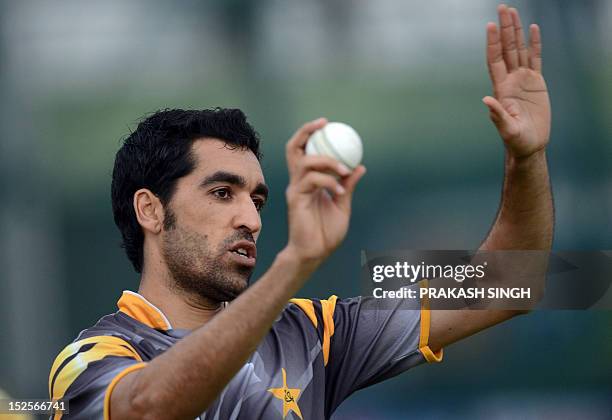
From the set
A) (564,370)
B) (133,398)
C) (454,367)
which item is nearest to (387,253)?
(454,367)

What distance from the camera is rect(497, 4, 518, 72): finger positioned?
2111 millimetres

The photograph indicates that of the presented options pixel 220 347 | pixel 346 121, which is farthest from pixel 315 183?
pixel 346 121

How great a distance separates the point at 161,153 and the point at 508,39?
91 cm

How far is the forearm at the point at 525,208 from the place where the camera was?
2197 mm

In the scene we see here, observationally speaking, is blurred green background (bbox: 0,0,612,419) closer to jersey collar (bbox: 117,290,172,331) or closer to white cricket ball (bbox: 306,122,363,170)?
jersey collar (bbox: 117,290,172,331)

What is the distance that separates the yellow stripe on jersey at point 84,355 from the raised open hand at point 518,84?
95cm

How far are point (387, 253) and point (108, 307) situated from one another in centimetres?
115

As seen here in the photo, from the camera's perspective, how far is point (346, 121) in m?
4.06

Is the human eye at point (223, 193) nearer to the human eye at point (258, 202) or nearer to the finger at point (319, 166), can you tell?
the human eye at point (258, 202)

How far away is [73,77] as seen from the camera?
410cm

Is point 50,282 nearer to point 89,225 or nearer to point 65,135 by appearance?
point 89,225

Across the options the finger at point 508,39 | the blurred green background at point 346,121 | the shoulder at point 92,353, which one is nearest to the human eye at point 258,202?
the shoulder at point 92,353

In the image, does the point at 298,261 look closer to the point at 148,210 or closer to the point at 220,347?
the point at 220,347

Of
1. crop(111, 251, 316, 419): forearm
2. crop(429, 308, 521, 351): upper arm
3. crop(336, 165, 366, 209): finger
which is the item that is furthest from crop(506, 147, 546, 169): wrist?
crop(111, 251, 316, 419): forearm
